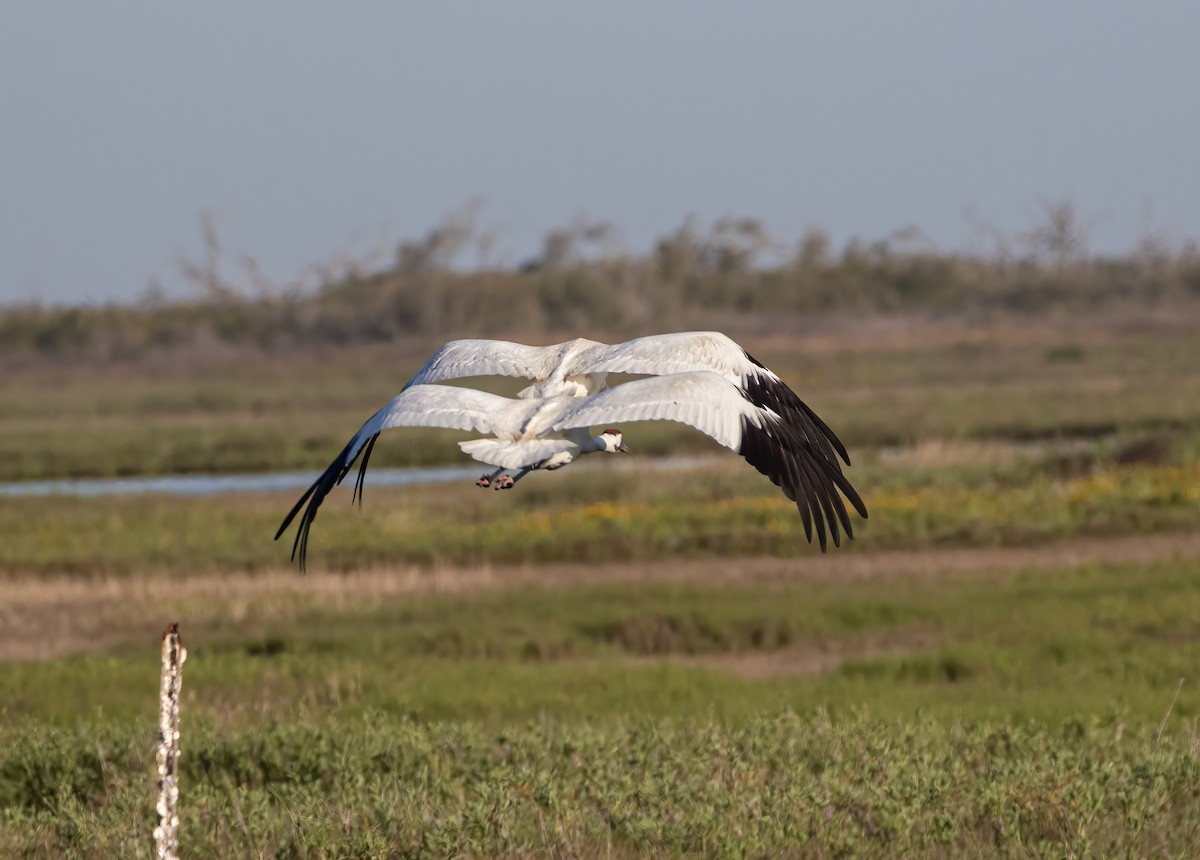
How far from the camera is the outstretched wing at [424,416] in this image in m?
7.02

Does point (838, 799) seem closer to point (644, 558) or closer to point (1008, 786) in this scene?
point (1008, 786)

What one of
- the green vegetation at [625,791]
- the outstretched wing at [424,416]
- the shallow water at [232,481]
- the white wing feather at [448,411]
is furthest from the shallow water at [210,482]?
the white wing feather at [448,411]

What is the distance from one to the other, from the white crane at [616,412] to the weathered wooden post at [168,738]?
0.68 metres

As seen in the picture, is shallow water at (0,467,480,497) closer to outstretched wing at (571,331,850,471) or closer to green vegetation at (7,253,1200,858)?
green vegetation at (7,253,1200,858)

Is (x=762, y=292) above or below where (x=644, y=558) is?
above

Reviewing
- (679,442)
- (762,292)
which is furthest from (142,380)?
(679,442)

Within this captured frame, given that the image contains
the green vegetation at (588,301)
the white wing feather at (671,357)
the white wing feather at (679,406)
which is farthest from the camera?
the green vegetation at (588,301)

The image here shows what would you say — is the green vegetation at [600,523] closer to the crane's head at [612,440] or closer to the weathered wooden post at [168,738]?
the crane's head at [612,440]

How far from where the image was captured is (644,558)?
77.2 ft

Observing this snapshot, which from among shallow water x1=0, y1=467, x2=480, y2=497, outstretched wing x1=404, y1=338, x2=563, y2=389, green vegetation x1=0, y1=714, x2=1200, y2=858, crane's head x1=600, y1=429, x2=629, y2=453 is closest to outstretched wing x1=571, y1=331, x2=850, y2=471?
outstretched wing x1=404, y1=338, x2=563, y2=389

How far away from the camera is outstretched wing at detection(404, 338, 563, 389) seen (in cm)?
782

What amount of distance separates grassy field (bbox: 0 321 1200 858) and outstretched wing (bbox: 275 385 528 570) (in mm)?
1858

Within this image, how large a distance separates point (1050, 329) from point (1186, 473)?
40623 mm

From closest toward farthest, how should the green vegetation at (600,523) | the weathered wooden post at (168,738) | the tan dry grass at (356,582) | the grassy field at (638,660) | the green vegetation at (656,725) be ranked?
the weathered wooden post at (168,738) < the green vegetation at (656,725) < the grassy field at (638,660) < the tan dry grass at (356,582) < the green vegetation at (600,523)
